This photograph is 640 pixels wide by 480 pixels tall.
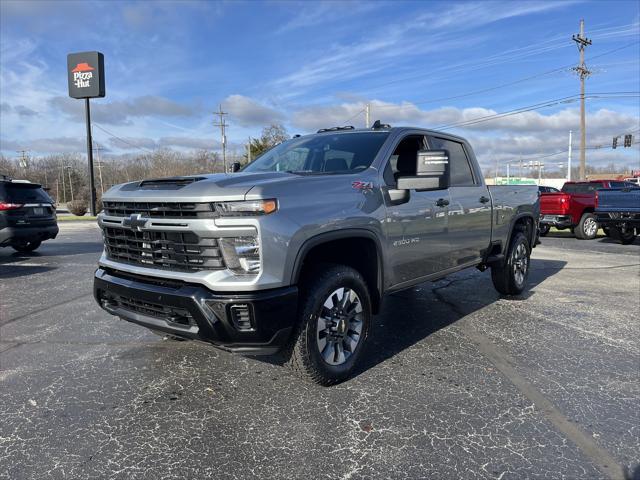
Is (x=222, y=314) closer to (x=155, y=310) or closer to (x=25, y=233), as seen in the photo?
(x=155, y=310)

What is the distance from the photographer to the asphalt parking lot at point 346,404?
2.62 m

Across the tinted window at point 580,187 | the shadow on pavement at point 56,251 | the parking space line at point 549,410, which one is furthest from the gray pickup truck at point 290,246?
the tinted window at point 580,187

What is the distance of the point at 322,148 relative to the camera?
458 centimetres

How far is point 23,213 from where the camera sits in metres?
9.88

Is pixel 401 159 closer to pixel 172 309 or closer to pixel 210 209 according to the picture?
pixel 210 209

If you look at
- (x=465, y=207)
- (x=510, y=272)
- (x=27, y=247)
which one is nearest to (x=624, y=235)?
(x=510, y=272)

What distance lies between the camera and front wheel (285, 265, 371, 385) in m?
3.30

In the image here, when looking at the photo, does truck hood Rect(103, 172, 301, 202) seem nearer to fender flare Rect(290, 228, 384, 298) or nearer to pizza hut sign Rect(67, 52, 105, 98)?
fender flare Rect(290, 228, 384, 298)

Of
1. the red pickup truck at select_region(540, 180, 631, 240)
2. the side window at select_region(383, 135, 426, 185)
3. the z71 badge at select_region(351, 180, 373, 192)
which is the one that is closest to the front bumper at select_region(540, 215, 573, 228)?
the red pickup truck at select_region(540, 180, 631, 240)

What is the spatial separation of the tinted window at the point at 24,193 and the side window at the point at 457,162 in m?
8.75

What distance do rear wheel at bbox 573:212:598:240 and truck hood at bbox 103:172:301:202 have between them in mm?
13635

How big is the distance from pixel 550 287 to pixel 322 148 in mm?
4541

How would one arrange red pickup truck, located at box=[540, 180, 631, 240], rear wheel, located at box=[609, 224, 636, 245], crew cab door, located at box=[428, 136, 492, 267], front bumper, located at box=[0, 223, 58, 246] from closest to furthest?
crew cab door, located at box=[428, 136, 492, 267]
front bumper, located at box=[0, 223, 58, 246]
rear wheel, located at box=[609, 224, 636, 245]
red pickup truck, located at box=[540, 180, 631, 240]

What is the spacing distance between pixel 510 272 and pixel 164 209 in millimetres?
4634
